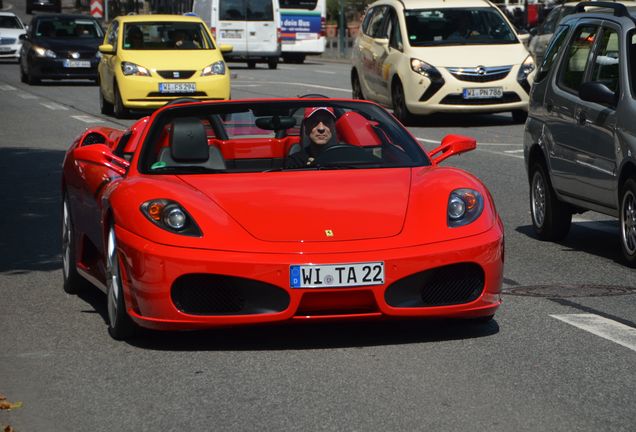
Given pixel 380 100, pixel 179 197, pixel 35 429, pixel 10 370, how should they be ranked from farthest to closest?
pixel 380 100
pixel 179 197
pixel 10 370
pixel 35 429

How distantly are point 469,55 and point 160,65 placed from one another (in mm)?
5069

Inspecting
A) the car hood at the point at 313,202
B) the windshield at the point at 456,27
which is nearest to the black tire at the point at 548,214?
the car hood at the point at 313,202

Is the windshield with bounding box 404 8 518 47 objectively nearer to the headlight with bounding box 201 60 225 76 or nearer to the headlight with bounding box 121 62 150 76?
the headlight with bounding box 201 60 225 76

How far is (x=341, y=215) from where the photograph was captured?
714 cm

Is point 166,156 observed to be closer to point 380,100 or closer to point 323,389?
point 323,389

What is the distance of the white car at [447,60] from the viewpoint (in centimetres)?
2264

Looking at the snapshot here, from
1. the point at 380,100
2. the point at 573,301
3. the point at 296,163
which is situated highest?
the point at 296,163

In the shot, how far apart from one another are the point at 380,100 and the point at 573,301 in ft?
53.7

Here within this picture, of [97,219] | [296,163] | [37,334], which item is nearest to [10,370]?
[37,334]

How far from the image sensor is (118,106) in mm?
24750

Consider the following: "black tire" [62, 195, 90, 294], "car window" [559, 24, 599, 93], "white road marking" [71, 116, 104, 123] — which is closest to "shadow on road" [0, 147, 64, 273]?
"black tire" [62, 195, 90, 294]

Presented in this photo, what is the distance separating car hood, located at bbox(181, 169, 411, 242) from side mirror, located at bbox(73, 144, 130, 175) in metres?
0.47

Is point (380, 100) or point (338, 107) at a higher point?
point (338, 107)

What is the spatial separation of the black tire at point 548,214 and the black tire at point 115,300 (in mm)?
4553
